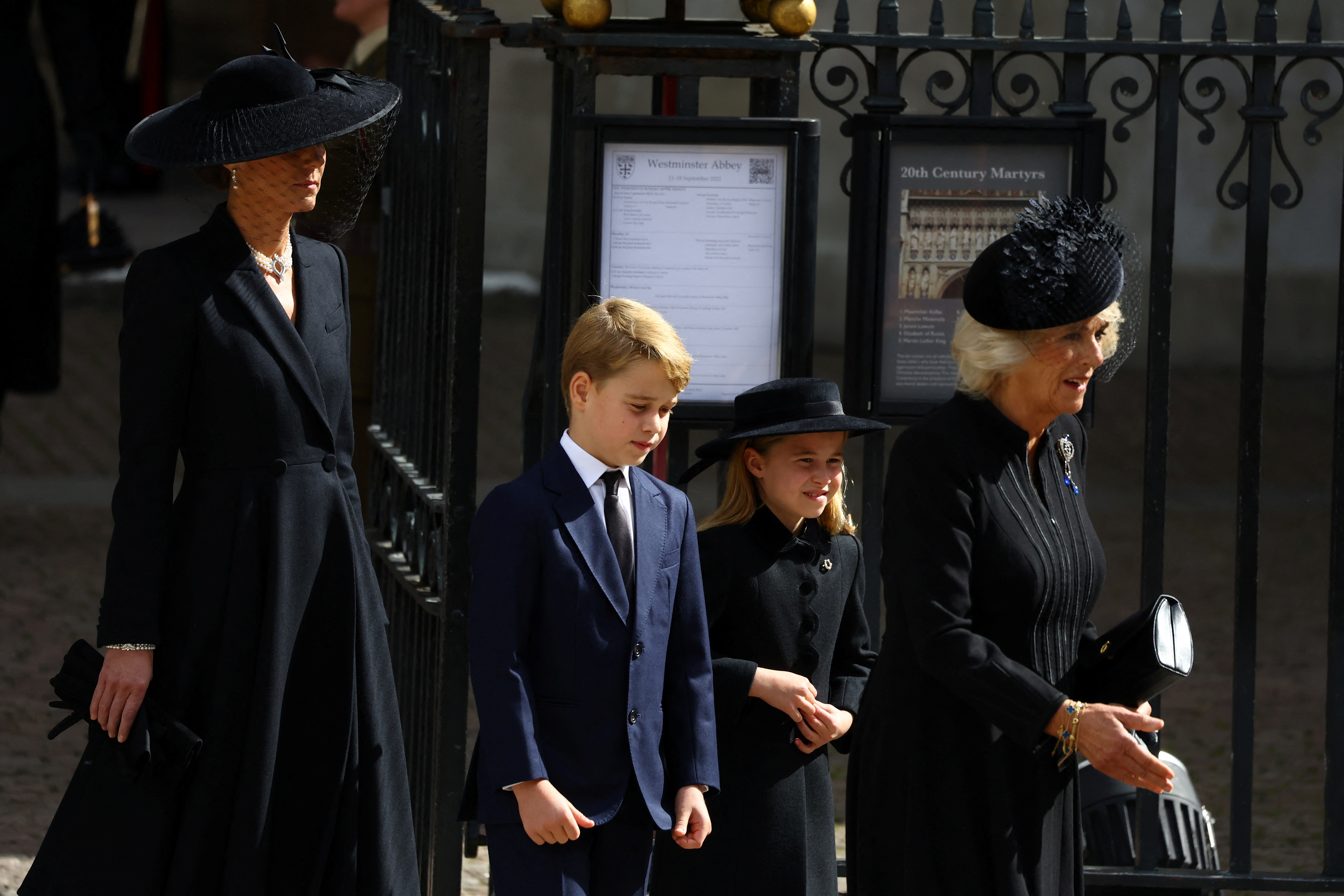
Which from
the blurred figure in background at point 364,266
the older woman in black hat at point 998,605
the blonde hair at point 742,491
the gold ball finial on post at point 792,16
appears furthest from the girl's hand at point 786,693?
the blurred figure in background at point 364,266

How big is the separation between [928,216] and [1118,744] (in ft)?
4.75

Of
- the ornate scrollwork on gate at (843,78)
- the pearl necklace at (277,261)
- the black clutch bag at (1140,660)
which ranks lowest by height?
the black clutch bag at (1140,660)

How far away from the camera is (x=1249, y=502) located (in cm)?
395

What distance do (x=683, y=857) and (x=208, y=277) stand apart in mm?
1374

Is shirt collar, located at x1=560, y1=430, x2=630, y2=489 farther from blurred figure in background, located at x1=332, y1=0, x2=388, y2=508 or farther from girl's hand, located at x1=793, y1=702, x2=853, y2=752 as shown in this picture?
blurred figure in background, located at x1=332, y1=0, x2=388, y2=508

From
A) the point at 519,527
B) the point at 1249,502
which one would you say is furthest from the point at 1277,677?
the point at 519,527

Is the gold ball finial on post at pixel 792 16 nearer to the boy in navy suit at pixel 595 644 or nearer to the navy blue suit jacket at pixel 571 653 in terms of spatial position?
the boy in navy suit at pixel 595 644

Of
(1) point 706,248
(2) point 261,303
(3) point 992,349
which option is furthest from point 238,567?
(3) point 992,349

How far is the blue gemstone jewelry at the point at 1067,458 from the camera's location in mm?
3088

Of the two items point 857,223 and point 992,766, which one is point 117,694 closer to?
point 992,766

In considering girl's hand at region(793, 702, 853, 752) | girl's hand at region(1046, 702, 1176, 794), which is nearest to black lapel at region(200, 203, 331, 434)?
girl's hand at region(793, 702, 853, 752)

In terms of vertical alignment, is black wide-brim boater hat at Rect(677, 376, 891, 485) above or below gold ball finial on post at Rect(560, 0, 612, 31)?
below

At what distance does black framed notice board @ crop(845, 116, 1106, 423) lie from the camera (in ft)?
12.5

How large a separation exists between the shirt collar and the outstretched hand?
509 mm
